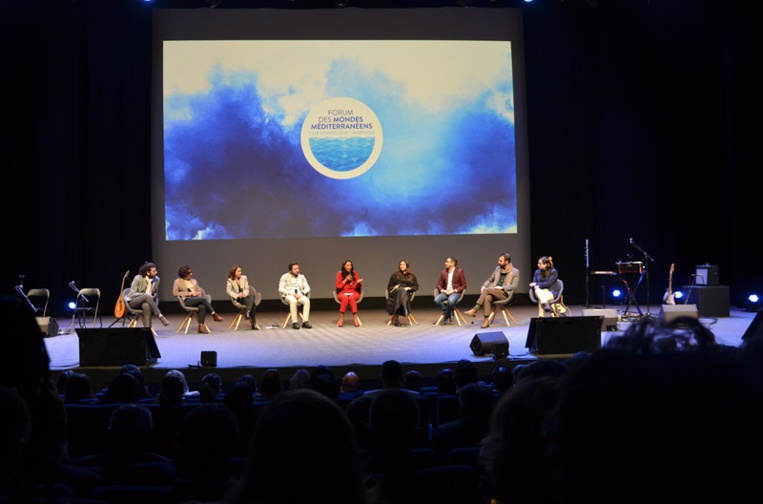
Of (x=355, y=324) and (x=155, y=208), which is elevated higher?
(x=155, y=208)

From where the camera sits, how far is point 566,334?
23.0 ft

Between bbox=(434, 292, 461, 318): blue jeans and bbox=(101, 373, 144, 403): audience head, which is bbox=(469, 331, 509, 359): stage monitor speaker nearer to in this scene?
bbox=(434, 292, 461, 318): blue jeans

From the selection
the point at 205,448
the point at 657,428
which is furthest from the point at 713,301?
the point at 657,428

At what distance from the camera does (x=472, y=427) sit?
3133 millimetres

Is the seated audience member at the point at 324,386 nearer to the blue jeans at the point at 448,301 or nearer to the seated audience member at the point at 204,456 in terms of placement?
the seated audience member at the point at 204,456

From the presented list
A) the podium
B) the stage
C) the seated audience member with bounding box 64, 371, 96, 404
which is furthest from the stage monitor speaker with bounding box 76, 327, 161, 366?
the podium

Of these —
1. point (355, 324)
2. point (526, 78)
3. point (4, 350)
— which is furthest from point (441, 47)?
point (4, 350)

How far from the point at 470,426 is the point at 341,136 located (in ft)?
29.9

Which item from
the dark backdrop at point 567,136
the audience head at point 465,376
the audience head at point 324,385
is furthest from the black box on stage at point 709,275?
the audience head at point 324,385

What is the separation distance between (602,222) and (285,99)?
5.67 metres

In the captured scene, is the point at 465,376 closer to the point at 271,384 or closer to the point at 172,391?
the point at 271,384

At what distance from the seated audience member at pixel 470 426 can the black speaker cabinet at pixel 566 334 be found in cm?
389

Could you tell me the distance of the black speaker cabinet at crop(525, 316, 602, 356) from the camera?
6938mm

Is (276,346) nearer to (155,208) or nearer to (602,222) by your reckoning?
(155,208)
